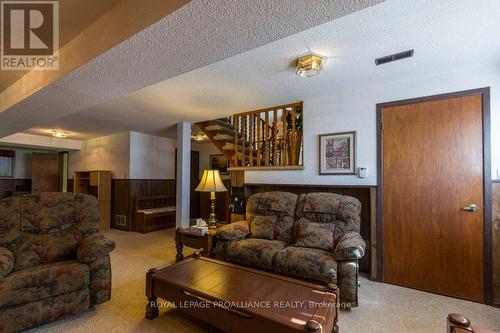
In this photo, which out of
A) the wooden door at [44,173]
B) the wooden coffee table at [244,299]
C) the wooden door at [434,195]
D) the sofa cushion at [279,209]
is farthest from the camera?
the wooden door at [44,173]

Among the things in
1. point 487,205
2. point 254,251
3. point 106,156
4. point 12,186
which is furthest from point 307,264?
point 12,186

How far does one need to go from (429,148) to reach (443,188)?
44 cm

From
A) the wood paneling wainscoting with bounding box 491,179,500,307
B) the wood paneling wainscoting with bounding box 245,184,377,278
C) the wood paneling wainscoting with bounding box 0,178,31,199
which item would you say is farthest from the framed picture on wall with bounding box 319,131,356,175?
the wood paneling wainscoting with bounding box 0,178,31,199

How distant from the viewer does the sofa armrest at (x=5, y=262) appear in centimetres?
171

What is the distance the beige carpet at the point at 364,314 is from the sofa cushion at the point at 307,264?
358 millimetres

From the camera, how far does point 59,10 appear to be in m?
1.54

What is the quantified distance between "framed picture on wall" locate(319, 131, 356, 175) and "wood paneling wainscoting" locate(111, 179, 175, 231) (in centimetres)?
428

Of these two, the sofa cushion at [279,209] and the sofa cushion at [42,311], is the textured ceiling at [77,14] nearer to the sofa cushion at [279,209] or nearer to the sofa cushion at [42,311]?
the sofa cushion at [42,311]

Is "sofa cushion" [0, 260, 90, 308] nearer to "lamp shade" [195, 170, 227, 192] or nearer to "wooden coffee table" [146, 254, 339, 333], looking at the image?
"wooden coffee table" [146, 254, 339, 333]

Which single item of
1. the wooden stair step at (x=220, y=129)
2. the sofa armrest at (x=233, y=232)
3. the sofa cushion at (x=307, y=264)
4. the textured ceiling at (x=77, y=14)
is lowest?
the sofa cushion at (x=307, y=264)

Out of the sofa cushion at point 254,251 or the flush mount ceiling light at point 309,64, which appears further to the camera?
the sofa cushion at point 254,251

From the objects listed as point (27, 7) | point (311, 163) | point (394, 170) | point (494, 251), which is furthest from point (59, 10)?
point (494, 251)

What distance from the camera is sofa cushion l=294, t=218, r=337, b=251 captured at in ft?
8.27

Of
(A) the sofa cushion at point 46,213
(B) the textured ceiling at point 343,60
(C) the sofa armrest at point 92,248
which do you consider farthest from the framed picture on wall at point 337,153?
(A) the sofa cushion at point 46,213
